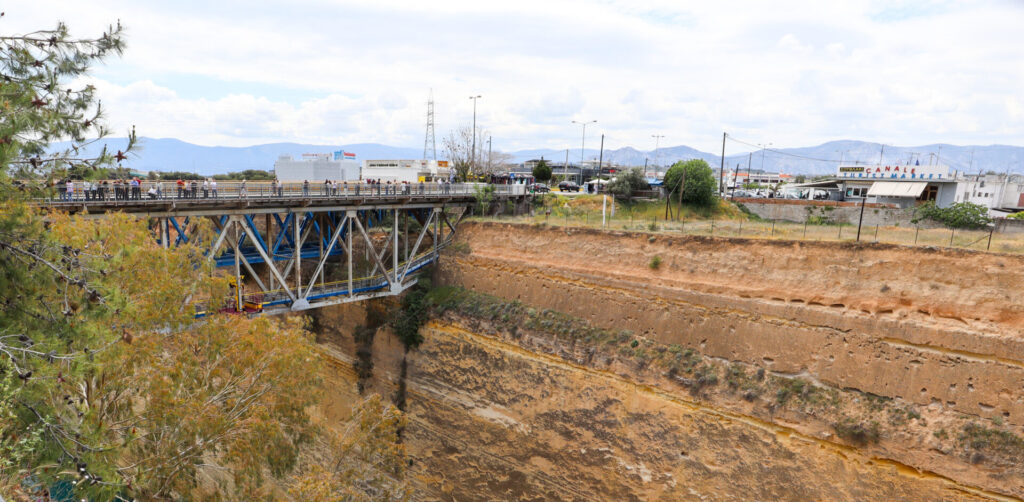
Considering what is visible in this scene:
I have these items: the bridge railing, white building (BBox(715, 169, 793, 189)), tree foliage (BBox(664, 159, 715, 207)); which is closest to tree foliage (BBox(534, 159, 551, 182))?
tree foliage (BBox(664, 159, 715, 207))

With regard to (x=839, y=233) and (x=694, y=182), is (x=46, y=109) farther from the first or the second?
(x=694, y=182)

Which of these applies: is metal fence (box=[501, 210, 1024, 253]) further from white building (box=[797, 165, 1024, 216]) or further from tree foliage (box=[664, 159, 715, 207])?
white building (box=[797, 165, 1024, 216])

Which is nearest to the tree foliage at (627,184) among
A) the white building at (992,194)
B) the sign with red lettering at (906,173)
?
the sign with red lettering at (906,173)

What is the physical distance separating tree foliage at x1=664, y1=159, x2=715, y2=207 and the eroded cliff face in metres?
13.4

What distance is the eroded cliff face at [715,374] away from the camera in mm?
15719

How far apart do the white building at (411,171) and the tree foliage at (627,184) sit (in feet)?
43.6

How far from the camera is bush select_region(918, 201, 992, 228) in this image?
25.5m

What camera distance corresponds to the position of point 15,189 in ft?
26.9

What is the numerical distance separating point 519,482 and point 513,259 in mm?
9722

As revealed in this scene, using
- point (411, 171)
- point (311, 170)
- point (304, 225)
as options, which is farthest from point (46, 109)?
point (411, 171)

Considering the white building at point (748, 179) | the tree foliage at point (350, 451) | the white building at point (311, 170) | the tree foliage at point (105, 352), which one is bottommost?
the tree foliage at point (350, 451)

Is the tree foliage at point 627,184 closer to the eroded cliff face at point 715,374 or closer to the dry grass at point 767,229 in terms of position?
the dry grass at point 767,229

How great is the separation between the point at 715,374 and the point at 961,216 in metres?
17.3

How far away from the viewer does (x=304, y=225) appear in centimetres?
2358
